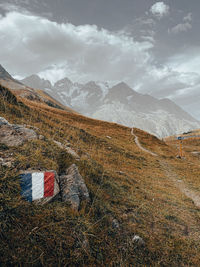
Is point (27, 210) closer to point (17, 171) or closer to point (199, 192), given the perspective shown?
point (17, 171)

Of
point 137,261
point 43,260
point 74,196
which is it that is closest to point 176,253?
point 137,261

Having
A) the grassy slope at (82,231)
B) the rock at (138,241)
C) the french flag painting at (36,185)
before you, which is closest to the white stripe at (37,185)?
the french flag painting at (36,185)

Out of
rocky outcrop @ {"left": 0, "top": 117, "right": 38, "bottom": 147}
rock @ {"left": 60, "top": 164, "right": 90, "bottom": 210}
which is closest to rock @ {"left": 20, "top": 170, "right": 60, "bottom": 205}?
rock @ {"left": 60, "top": 164, "right": 90, "bottom": 210}

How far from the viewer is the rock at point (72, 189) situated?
3.74 m

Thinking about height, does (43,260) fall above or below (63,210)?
below

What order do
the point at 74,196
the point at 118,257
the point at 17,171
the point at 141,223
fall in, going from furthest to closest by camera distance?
the point at 141,223 → the point at 74,196 → the point at 17,171 → the point at 118,257

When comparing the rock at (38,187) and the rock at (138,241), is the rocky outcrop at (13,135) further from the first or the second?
the rock at (138,241)

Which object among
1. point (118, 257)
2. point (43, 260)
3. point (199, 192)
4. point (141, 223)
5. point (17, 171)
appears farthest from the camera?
point (199, 192)

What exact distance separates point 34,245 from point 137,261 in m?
2.55

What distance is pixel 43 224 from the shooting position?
2768mm

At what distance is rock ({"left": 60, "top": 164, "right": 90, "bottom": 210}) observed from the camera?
374 centimetres

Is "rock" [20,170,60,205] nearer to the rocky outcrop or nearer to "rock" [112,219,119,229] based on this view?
the rocky outcrop

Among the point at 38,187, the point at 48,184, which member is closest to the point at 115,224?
the point at 48,184

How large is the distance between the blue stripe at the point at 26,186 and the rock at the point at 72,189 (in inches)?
37.2
